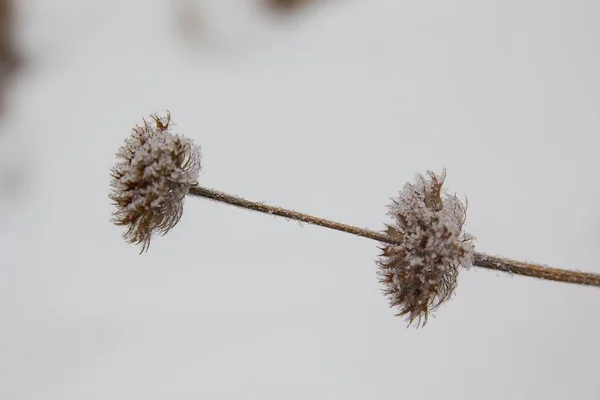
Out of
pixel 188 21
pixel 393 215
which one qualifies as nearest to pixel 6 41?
pixel 188 21

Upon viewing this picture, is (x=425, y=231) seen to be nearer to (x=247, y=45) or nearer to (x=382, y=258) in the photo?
(x=382, y=258)

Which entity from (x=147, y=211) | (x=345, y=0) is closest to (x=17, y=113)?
(x=345, y=0)

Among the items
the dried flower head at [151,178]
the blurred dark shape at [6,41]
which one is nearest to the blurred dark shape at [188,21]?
the blurred dark shape at [6,41]

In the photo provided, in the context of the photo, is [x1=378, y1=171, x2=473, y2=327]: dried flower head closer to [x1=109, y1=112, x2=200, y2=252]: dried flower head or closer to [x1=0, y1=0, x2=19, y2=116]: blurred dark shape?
[x1=109, y1=112, x2=200, y2=252]: dried flower head

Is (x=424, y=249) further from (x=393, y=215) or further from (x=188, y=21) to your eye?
(x=188, y=21)

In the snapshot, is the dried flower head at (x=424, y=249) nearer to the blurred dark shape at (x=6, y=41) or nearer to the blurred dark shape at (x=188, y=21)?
the blurred dark shape at (x=188, y=21)

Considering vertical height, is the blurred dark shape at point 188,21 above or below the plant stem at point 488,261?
above
